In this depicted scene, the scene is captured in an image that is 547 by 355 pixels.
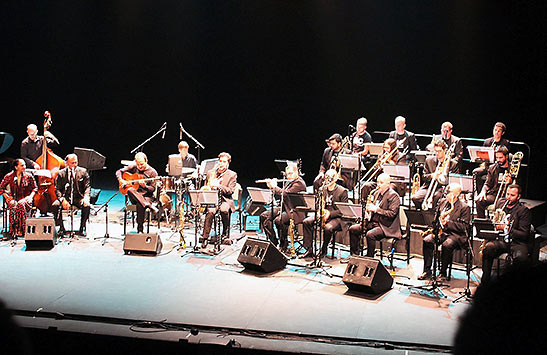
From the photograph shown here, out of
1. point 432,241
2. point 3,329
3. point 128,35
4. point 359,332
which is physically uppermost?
point 128,35

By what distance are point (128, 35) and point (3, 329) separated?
14.7 m

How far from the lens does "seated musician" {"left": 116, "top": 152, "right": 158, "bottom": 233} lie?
10.1m

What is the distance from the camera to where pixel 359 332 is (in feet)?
20.6

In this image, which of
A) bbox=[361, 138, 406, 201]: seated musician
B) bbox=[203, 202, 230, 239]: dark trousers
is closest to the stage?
bbox=[203, 202, 230, 239]: dark trousers

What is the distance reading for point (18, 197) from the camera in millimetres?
10125

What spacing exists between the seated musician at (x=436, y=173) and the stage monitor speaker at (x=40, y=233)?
5.73 meters

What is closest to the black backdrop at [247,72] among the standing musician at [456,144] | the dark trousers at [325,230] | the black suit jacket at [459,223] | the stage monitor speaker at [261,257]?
the standing musician at [456,144]

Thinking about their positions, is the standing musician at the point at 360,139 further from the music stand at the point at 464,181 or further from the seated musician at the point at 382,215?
the music stand at the point at 464,181

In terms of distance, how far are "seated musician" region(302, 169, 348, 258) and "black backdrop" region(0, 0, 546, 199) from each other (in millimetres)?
4376

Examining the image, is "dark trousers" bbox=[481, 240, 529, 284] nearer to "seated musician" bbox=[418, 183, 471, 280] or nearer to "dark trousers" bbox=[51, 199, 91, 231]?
"seated musician" bbox=[418, 183, 471, 280]

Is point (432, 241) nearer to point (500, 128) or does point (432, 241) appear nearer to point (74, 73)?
point (500, 128)

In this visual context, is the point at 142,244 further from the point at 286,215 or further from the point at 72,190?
the point at 286,215

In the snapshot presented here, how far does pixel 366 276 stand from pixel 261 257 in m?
1.59

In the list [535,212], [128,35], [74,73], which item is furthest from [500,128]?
[74,73]
